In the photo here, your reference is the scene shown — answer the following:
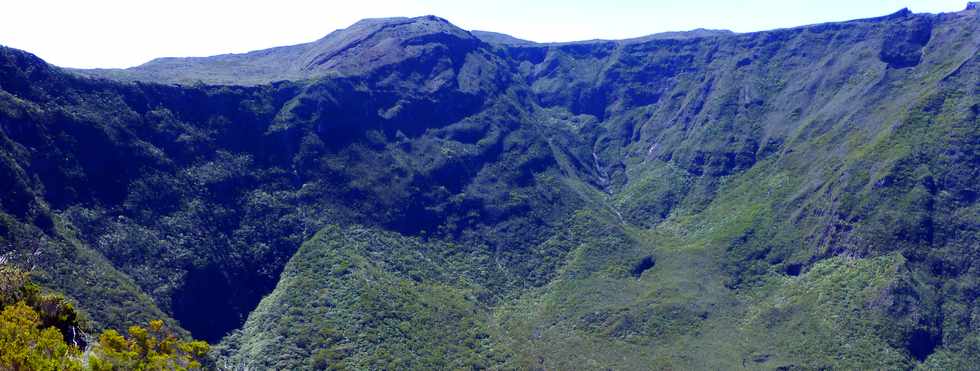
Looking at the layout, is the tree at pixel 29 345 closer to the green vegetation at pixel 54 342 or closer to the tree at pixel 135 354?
the green vegetation at pixel 54 342

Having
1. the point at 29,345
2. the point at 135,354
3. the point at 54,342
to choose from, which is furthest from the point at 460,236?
the point at 29,345

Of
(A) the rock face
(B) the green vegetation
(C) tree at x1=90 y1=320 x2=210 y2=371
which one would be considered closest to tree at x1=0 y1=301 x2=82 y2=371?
(B) the green vegetation

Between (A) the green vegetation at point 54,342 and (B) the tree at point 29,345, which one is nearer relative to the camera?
(B) the tree at point 29,345

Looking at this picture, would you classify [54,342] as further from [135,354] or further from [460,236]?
[460,236]

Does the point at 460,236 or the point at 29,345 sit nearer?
the point at 29,345

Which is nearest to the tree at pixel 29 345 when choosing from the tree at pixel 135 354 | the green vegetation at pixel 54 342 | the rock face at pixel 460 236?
the green vegetation at pixel 54 342

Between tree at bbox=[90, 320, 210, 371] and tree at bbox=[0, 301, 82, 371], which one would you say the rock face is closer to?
tree at bbox=[90, 320, 210, 371]

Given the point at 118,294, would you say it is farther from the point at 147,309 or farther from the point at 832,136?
the point at 832,136

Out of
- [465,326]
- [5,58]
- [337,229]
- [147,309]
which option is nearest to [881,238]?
[465,326]
